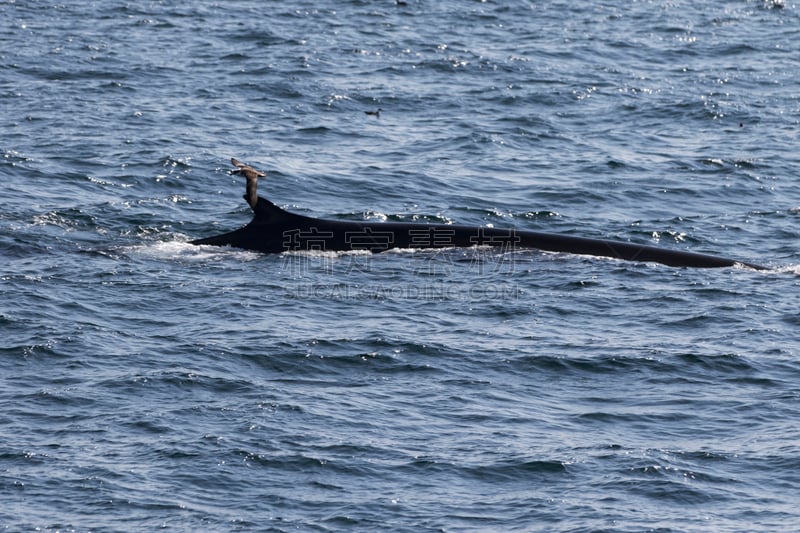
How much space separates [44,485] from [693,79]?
35.5 meters

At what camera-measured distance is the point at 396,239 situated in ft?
97.7

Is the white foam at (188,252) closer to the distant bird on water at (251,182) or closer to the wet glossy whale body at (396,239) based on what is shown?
the wet glossy whale body at (396,239)

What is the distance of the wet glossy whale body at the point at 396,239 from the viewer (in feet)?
96.4

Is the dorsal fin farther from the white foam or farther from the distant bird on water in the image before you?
the white foam

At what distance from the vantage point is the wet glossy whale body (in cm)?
2938

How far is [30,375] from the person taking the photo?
2209cm

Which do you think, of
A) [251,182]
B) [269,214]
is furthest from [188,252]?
[251,182]

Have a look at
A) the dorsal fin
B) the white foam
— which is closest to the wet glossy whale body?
the dorsal fin

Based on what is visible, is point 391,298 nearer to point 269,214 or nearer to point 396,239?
point 396,239

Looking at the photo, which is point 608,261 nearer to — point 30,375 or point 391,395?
point 391,395

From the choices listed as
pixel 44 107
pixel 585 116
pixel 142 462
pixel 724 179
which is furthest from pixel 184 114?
pixel 142 462

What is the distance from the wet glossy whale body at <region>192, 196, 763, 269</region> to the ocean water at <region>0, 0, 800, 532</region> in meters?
0.40

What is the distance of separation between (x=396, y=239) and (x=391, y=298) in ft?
10.6

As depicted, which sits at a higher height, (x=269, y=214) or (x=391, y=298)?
(x=269, y=214)
